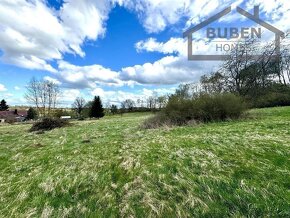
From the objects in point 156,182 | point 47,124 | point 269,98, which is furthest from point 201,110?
point 269,98

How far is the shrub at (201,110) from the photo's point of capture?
1435 centimetres

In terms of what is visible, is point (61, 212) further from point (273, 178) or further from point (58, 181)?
point (273, 178)

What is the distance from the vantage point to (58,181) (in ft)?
15.7

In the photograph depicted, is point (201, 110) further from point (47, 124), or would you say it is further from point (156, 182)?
point (47, 124)

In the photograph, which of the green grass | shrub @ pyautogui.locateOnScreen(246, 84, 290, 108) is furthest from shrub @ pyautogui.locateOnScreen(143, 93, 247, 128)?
shrub @ pyautogui.locateOnScreen(246, 84, 290, 108)

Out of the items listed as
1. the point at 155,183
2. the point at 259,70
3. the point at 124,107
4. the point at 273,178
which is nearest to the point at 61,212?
the point at 155,183

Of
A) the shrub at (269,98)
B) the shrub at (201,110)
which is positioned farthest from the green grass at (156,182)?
the shrub at (269,98)

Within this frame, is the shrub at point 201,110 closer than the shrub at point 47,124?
Yes

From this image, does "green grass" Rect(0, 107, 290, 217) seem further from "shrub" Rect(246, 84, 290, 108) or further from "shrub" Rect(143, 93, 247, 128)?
"shrub" Rect(246, 84, 290, 108)

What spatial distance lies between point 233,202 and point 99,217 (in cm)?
248

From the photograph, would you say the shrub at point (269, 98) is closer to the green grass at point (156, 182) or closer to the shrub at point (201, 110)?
the shrub at point (201, 110)

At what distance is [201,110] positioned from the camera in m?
14.3

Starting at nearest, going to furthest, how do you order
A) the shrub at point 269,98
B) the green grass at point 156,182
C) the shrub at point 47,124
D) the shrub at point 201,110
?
the green grass at point 156,182, the shrub at point 201,110, the shrub at point 47,124, the shrub at point 269,98

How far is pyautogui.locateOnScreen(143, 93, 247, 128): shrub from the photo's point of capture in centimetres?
1435
